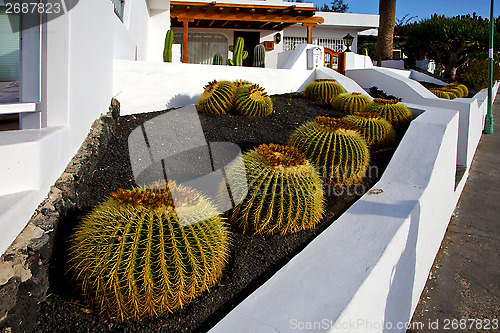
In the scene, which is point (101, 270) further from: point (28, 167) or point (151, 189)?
point (28, 167)

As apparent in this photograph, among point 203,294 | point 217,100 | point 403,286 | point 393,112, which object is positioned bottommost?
point 403,286

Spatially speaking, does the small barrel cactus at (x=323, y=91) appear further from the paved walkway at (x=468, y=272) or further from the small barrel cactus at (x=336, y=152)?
the small barrel cactus at (x=336, y=152)

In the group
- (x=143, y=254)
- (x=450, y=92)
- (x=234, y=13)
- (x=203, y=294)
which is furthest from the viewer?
(x=234, y=13)

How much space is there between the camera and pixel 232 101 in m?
6.59

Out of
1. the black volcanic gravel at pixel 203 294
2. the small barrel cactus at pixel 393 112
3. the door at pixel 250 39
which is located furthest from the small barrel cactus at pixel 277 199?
the door at pixel 250 39

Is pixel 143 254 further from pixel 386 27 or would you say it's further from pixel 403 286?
pixel 386 27

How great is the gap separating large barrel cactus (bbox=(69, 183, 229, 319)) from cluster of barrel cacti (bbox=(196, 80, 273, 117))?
407cm

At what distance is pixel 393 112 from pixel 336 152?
9.90 feet

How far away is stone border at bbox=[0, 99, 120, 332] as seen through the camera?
2.04 m

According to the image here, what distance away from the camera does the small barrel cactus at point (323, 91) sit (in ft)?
28.6

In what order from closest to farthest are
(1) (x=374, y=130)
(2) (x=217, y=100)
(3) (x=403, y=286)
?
1. (3) (x=403, y=286)
2. (1) (x=374, y=130)
3. (2) (x=217, y=100)

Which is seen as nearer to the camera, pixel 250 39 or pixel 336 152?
pixel 336 152

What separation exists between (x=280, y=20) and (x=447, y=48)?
1062cm

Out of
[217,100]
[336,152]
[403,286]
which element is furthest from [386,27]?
[403,286]
